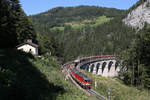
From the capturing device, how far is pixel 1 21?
103ft

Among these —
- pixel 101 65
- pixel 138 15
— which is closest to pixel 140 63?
pixel 101 65

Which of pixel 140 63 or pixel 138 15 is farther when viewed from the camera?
pixel 138 15

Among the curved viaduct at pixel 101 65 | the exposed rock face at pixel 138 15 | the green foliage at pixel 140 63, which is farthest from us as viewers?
the exposed rock face at pixel 138 15

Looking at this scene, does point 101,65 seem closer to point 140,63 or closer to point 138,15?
point 140,63

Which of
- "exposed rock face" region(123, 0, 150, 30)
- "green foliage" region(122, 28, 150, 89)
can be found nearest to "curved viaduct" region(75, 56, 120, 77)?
"green foliage" region(122, 28, 150, 89)

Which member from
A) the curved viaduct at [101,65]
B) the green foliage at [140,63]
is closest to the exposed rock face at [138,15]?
the curved viaduct at [101,65]

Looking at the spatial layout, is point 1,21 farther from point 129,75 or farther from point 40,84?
point 129,75

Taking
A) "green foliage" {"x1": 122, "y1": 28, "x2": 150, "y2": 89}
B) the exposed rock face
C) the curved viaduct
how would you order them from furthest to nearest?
the exposed rock face, the curved viaduct, "green foliage" {"x1": 122, "y1": 28, "x2": 150, "y2": 89}

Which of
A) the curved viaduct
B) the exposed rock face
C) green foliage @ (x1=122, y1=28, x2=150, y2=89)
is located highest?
the exposed rock face

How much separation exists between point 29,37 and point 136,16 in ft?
507

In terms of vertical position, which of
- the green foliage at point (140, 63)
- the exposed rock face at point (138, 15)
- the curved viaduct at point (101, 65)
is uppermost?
the exposed rock face at point (138, 15)

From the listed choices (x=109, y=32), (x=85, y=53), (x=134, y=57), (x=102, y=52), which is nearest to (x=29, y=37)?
(x=134, y=57)

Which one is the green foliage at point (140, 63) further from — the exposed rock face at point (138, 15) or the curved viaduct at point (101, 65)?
the exposed rock face at point (138, 15)

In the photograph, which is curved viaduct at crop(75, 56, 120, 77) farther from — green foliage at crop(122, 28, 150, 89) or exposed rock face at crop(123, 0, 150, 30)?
exposed rock face at crop(123, 0, 150, 30)
